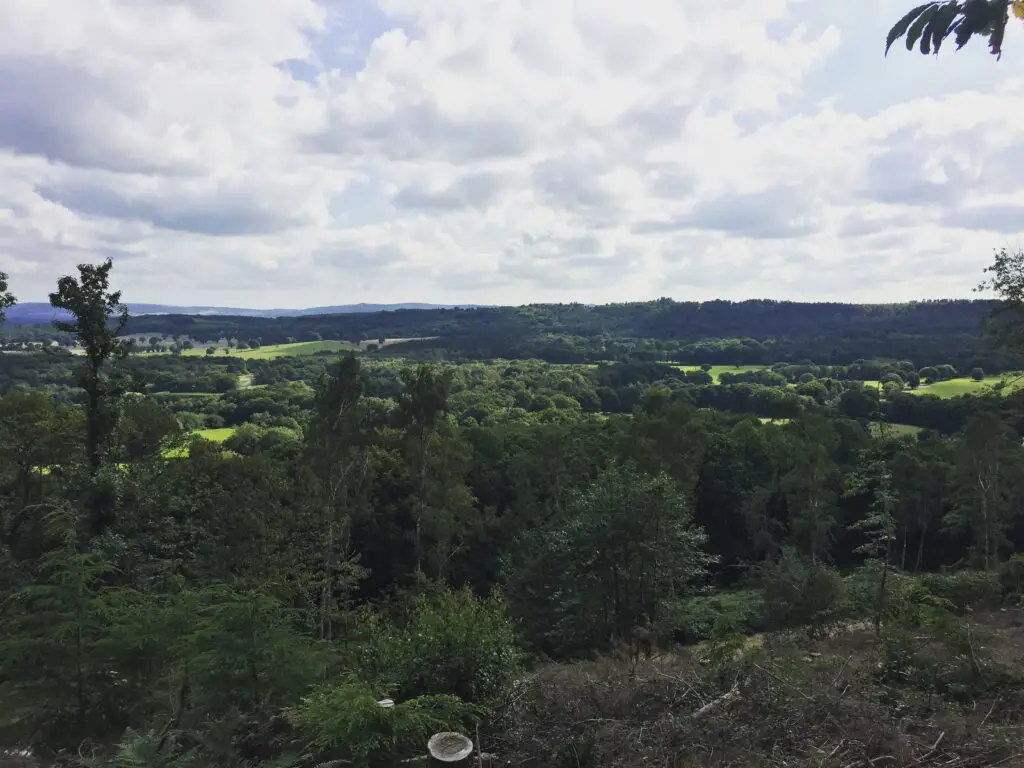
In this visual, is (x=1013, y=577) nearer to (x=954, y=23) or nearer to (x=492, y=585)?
(x=492, y=585)

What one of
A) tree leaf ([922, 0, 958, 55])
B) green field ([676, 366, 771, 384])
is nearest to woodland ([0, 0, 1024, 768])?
tree leaf ([922, 0, 958, 55])

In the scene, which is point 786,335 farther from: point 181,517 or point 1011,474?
point 181,517

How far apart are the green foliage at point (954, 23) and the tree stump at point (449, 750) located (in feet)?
22.8

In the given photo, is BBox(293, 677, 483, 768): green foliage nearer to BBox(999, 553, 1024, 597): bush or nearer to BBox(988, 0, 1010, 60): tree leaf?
BBox(988, 0, 1010, 60): tree leaf

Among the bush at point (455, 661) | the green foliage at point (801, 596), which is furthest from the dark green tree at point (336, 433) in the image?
the bush at point (455, 661)

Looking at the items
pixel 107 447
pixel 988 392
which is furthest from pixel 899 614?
pixel 107 447

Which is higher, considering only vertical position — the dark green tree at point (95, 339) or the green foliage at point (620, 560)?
the dark green tree at point (95, 339)

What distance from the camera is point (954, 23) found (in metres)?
3.83

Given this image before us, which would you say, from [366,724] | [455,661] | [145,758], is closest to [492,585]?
[455,661]

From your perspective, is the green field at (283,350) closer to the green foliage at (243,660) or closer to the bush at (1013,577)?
the bush at (1013,577)

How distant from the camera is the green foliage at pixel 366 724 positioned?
6492mm

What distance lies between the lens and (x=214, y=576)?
20.3 meters

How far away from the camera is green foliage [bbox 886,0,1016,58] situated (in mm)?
3752

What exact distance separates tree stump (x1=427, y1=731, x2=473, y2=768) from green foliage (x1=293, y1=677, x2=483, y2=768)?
0.59ft
